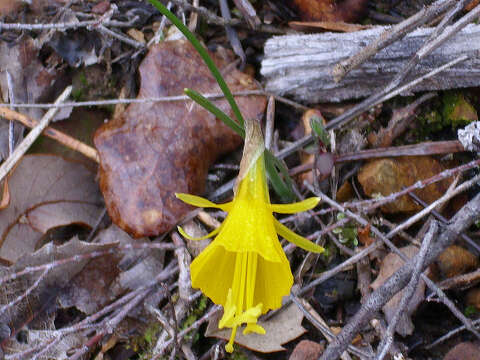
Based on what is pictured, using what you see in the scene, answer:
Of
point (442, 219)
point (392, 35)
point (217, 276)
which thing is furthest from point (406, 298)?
point (392, 35)

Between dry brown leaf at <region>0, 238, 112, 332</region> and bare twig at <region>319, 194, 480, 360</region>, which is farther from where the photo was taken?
dry brown leaf at <region>0, 238, 112, 332</region>

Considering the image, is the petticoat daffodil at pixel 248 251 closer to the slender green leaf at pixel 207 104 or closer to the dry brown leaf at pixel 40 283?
the slender green leaf at pixel 207 104

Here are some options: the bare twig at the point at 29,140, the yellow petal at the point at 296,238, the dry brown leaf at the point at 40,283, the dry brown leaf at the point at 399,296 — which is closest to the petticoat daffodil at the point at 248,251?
the yellow petal at the point at 296,238

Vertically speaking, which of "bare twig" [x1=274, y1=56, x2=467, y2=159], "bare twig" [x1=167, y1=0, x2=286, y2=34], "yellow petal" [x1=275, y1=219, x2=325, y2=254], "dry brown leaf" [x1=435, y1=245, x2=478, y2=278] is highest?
"bare twig" [x1=167, y1=0, x2=286, y2=34]

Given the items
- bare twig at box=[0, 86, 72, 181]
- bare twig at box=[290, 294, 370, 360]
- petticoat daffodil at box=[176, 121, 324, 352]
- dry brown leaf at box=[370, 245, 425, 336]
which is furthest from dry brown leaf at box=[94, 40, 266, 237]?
dry brown leaf at box=[370, 245, 425, 336]

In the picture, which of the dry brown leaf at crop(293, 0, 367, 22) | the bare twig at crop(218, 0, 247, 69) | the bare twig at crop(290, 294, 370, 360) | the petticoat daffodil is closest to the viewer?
the petticoat daffodil

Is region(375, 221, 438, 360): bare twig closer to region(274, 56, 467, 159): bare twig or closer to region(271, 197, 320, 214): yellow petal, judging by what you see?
region(271, 197, 320, 214): yellow petal

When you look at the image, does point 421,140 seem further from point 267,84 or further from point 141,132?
point 141,132
